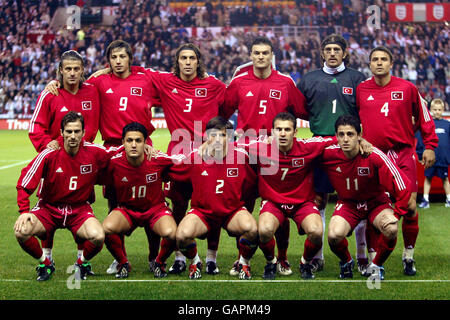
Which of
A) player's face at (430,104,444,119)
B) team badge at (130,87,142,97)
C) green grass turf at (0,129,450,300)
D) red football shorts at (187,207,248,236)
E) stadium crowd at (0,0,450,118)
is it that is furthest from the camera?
stadium crowd at (0,0,450,118)

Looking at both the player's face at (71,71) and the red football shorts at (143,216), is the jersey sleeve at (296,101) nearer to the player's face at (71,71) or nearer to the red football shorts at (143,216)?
the red football shorts at (143,216)

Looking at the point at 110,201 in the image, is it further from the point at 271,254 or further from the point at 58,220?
the point at 271,254

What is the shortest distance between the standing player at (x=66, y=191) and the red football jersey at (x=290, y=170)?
1527 mm

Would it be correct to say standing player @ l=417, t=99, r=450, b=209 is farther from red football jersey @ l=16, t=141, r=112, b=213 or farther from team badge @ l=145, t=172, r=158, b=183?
red football jersey @ l=16, t=141, r=112, b=213

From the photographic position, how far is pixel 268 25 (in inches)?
1205

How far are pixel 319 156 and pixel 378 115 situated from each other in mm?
Answer: 709

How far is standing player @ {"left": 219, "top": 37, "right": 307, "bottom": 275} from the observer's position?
6340mm

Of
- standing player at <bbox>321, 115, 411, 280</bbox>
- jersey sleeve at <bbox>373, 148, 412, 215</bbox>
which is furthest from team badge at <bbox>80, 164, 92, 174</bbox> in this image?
jersey sleeve at <bbox>373, 148, 412, 215</bbox>

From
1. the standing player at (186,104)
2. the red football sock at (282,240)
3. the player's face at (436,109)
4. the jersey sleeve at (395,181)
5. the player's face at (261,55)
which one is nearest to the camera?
the jersey sleeve at (395,181)

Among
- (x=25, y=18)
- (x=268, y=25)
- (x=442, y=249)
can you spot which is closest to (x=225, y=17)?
(x=268, y=25)

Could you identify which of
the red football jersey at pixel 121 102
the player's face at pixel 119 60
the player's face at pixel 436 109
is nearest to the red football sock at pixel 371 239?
the red football jersey at pixel 121 102

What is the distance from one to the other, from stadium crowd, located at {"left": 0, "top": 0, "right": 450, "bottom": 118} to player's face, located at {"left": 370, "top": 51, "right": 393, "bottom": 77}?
20.4m

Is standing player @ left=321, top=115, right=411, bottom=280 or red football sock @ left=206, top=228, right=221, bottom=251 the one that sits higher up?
standing player @ left=321, top=115, right=411, bottom=280

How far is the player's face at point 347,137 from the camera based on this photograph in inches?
224
